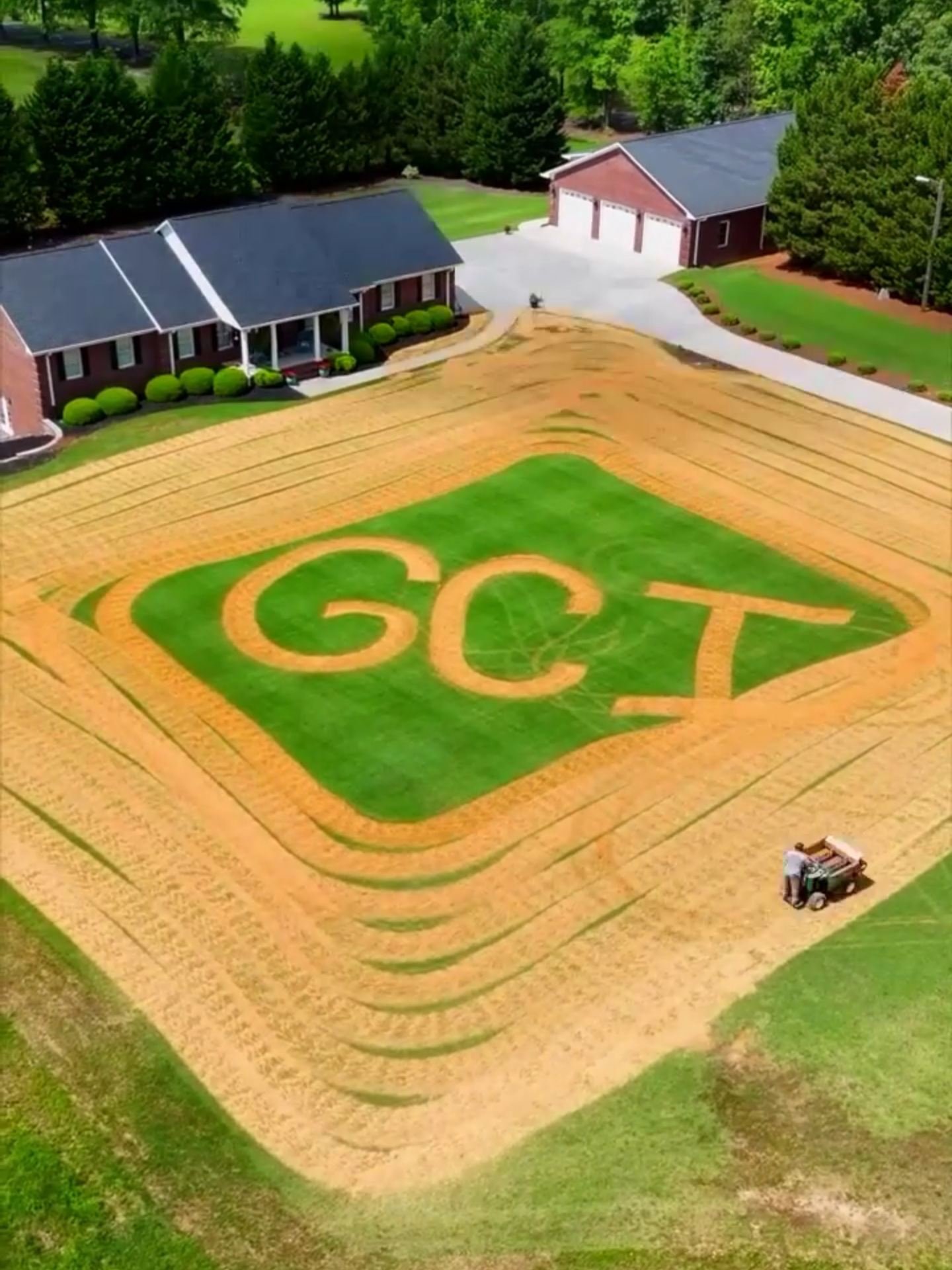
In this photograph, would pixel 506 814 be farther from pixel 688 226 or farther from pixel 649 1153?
pixel 688 226

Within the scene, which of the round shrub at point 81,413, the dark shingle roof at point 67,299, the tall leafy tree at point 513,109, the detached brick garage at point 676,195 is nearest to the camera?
the dark shingle roof at point 67,299

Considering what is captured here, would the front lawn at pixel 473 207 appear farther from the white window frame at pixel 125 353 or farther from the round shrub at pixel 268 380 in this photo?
the white window frame at pixel 125 353

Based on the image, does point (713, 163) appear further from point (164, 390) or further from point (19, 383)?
point (19, 383)

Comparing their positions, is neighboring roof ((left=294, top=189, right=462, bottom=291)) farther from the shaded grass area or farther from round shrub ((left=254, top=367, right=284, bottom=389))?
the shaded grass area

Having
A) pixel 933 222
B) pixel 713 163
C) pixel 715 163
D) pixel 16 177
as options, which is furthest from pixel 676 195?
pixel 16 177

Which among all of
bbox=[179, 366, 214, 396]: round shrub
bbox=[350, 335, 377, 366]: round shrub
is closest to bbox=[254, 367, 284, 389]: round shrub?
bbox=[179, 366, 214, 396]: round shrub

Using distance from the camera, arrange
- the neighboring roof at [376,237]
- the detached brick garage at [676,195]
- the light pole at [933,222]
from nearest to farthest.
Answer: the neighboring roof at [376,237], the light pole at [933,222], the detached brick garage at [676,195]

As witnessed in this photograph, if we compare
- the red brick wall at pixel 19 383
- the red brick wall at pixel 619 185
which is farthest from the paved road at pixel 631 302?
the red brick wall at pixel 19 383
